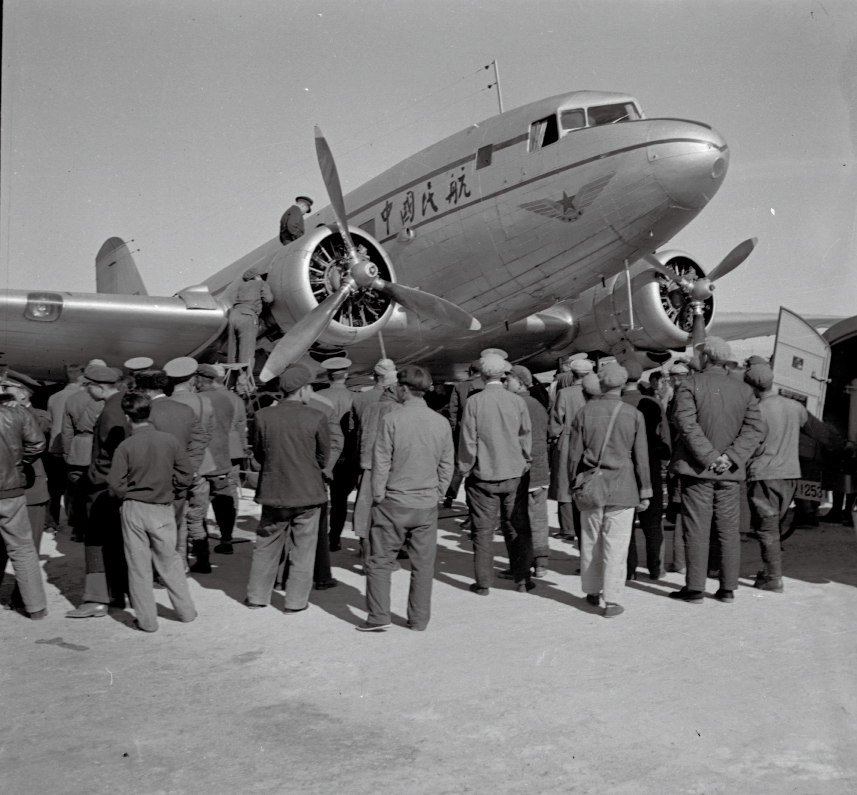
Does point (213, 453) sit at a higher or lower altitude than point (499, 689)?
higher

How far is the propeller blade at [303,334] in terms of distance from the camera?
10836 mm

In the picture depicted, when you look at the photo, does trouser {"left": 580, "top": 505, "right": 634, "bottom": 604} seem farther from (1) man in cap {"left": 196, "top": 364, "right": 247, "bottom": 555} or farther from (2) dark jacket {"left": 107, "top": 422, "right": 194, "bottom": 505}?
(1) man in cap {"left": 196, "top": 364, "right": 247, "bottom": 555}

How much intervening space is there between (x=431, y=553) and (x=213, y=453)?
2651 millimetres

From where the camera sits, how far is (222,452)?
7141 millimetres

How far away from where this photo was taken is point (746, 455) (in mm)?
5703

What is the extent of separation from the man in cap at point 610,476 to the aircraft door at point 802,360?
2.51m

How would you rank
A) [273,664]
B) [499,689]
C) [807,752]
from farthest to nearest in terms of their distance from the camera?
[273,664] < [499,689] < [807,752]

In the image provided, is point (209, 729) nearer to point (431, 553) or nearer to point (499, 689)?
point (499, 689)

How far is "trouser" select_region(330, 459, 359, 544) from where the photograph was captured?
7.74 metres

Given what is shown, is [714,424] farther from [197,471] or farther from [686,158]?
[686,158]

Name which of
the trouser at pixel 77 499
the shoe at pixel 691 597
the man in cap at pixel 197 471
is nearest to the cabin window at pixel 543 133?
the man in cap at pixel 197 471

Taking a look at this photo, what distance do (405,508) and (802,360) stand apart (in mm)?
4394

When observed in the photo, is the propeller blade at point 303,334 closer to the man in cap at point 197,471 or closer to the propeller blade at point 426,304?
the propeller blade at point 426,304

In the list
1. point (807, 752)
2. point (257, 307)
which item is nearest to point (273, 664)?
point (807, 752)
